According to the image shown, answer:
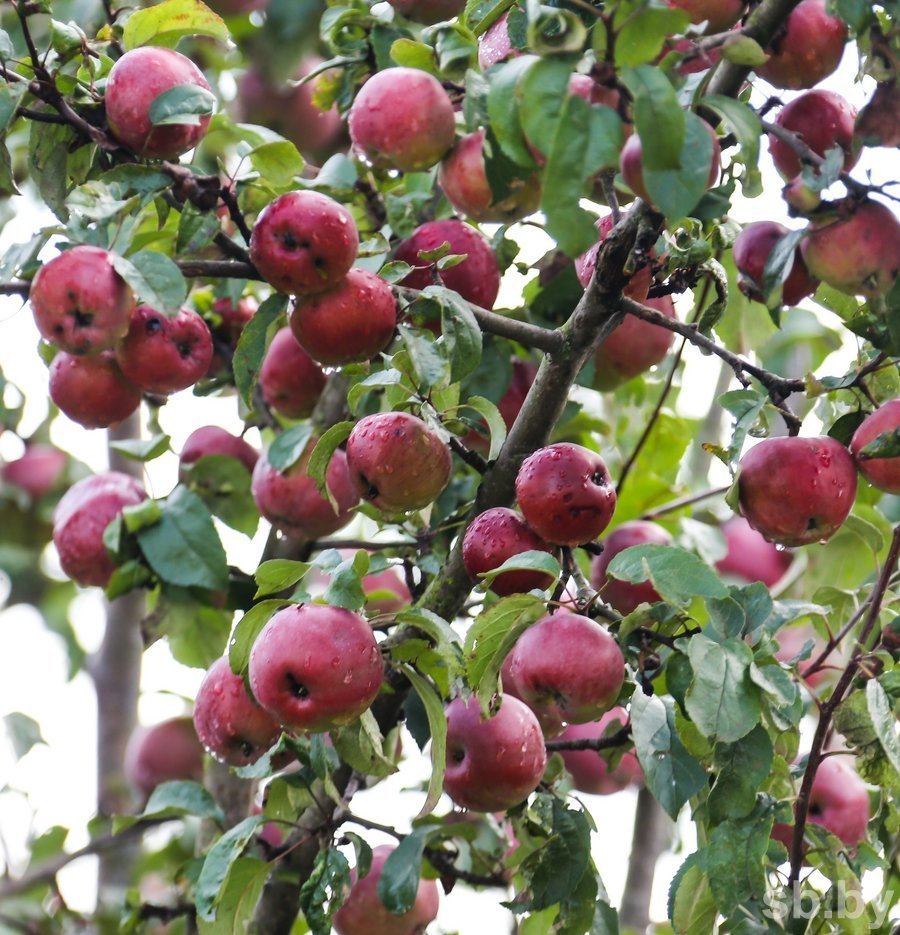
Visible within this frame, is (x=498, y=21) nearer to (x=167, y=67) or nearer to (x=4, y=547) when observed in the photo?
(x=167, y=67)

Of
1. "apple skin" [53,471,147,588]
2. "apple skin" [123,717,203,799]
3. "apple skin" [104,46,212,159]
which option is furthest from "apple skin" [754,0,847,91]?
"apple skin" [123,717,203,799]

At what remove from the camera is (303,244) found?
48.3 inches

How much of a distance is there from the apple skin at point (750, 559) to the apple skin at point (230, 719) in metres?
1.21

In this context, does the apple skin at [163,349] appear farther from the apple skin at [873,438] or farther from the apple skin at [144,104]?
the apple skin at [873,438]

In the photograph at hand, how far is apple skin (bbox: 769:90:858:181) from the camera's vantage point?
3.83 feet

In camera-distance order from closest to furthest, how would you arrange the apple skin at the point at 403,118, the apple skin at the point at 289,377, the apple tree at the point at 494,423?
the apple tree at the point at 494,423 → the apple skin at the point at 403,118 → the apple skin at the point at 289,377

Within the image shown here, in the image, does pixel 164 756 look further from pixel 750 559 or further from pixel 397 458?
pixel 397 458

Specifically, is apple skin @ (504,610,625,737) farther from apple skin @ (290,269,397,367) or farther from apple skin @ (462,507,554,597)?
apple skin @ (290,269,397,367)

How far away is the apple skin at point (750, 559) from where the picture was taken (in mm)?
2287

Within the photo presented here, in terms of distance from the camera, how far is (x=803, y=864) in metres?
1.31

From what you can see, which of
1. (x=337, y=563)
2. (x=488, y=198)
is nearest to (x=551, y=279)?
(x=488, y=198)

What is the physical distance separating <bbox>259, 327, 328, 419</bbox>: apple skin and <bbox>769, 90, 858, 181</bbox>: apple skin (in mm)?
731

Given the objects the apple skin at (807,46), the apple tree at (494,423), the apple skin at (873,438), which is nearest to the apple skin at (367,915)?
the apple tree at (494,423)

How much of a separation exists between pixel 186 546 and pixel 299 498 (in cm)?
16
